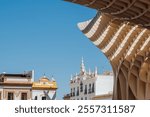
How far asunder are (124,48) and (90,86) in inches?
1226

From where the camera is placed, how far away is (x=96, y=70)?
245 ft

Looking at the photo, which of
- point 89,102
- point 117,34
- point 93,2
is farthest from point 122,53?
point 89,102

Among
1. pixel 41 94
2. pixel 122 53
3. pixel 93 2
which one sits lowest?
pixel 41 94

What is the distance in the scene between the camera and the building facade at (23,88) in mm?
67562

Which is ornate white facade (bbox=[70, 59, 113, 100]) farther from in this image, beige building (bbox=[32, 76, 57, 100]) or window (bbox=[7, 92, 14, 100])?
window (bbox=[7, 92, 14, 100])

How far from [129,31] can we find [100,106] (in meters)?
31.0

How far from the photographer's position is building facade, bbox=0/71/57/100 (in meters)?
67.6

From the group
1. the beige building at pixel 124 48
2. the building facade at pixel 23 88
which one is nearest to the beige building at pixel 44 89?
the building facade at pixel 23 88

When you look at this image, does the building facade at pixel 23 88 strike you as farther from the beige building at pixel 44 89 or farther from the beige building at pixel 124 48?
the beige building at pixel 124 48

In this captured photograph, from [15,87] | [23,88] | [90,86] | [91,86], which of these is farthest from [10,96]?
[90,86]

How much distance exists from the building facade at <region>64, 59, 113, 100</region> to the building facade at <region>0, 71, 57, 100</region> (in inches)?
232

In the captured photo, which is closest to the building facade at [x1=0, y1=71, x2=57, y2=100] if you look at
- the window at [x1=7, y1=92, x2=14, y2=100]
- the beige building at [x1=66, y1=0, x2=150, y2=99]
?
the window at [x1=7, y1=92, x2=14, y2=100]

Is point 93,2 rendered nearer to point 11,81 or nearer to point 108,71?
point 11,81

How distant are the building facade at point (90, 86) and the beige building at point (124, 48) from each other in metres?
20.4
